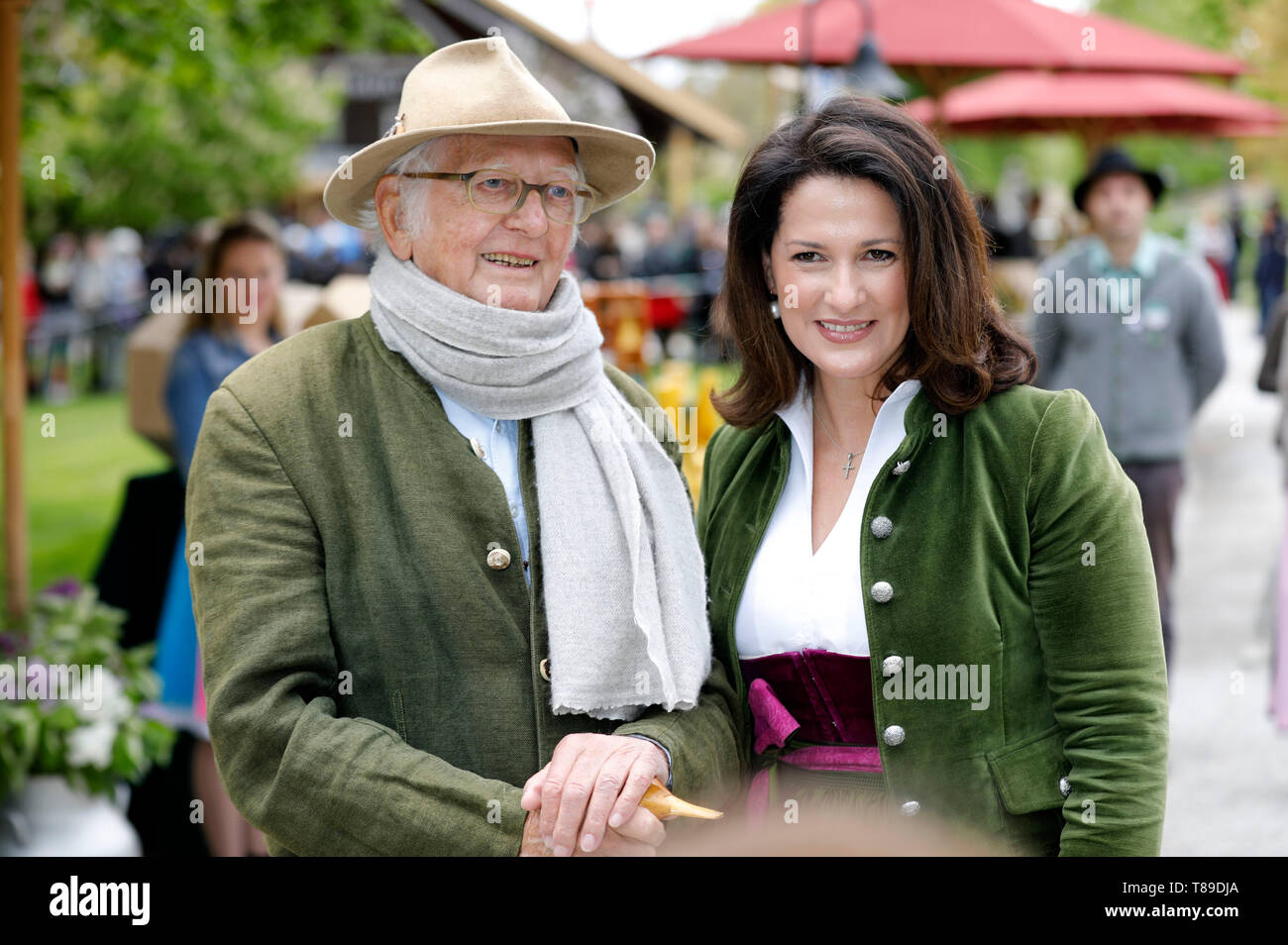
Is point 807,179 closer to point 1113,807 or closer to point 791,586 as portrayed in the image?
point 791,586

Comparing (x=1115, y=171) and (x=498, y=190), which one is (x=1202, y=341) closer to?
(x=1115, y=171)

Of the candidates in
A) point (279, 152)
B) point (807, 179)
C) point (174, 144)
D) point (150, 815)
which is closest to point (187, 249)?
point (174, 144)

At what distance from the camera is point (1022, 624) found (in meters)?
2.31

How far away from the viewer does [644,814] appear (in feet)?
6.98

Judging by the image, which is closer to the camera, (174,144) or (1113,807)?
(1113,807)

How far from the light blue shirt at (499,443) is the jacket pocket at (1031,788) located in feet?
2.98

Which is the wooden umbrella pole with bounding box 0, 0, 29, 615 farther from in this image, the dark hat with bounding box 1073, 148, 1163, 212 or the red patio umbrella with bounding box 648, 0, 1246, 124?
the dark hat with bounding box 1073, 148, 1163, 212

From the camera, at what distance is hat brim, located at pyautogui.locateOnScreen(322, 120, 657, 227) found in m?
2.29

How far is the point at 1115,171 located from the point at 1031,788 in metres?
4.63

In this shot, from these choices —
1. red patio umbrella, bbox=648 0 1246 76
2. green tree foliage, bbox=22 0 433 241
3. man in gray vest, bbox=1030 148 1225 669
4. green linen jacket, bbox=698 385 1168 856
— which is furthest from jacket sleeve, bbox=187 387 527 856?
red patio umbrella, bbox=648 0 1246 76

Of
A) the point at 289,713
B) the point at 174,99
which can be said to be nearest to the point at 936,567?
the point at 289,713

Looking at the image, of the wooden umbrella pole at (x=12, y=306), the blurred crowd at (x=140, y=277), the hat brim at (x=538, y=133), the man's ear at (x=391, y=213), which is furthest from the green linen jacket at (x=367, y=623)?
the blurred crowd at (x=140, y=277)

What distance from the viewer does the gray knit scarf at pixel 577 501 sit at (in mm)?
2287
